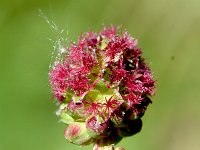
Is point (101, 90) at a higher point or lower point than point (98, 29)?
lower

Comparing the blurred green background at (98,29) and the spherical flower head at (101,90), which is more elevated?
the blurred green background at (98,29)

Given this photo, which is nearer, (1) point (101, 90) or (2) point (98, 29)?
(1) point (101, 90)

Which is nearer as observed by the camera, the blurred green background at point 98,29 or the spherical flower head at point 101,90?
the spherical flower head at point 101,90
